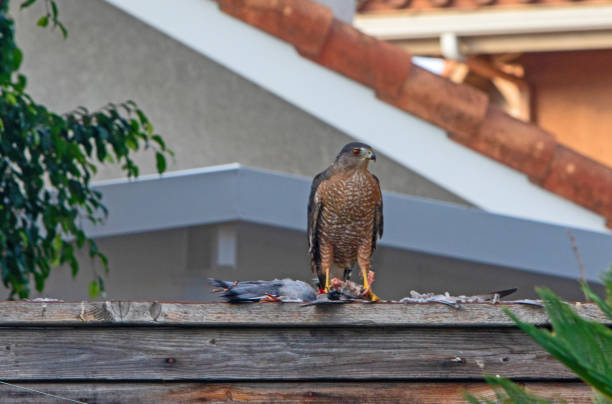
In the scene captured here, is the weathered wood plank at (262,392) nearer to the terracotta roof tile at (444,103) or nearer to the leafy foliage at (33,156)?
the leafy foliage at (33,156)

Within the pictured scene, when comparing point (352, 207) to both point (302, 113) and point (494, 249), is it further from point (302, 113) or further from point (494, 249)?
point (302, 113)

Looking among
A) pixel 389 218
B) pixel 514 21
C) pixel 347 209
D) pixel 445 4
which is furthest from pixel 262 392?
pixel 445 4

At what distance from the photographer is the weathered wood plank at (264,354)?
7.91 ft

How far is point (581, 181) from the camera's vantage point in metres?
6.49

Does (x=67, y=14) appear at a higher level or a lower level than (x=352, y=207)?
higher

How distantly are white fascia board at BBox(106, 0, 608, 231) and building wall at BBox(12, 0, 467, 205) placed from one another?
0.73 ft

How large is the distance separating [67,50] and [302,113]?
2135 mm


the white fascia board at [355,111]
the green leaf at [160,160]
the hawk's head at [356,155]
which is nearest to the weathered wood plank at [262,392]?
the hawk's head at [356,155]

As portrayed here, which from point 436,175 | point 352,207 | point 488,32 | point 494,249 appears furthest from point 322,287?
point 488,32

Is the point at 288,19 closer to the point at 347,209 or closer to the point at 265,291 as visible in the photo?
the point at 347,209

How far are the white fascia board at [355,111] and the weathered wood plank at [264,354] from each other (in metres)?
4.17

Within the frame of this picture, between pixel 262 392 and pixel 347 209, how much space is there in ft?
4.88

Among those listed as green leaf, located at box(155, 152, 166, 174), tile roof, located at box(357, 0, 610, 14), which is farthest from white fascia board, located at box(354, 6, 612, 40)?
green leaf, located at box(155, 152, 166, 174)

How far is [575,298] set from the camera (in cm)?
663
